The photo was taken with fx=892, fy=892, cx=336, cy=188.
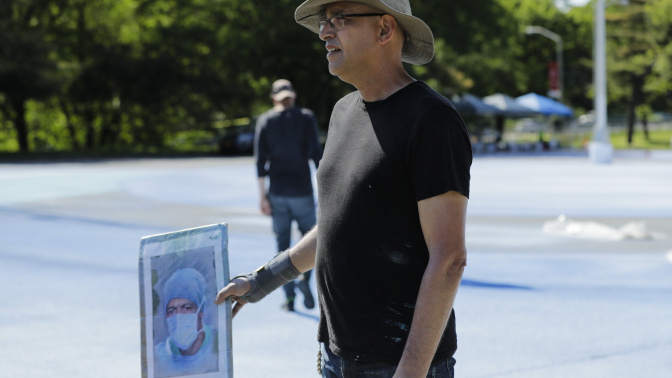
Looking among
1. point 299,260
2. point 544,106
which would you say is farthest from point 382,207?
point 544,106

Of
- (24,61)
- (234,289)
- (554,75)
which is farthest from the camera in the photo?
(554,75)

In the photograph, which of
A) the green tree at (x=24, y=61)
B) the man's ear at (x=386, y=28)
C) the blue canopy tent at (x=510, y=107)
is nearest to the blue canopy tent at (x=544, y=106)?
the blue canopy tent at (x=510, y=107)

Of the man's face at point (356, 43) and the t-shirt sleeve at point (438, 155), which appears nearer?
the t-shirt sleeve at point (438, 155)

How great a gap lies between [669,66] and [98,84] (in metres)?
31.5

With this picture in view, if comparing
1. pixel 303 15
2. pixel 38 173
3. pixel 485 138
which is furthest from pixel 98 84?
pixel 303 15

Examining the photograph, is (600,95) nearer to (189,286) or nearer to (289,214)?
(289,214)

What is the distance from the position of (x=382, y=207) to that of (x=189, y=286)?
2.35 ft

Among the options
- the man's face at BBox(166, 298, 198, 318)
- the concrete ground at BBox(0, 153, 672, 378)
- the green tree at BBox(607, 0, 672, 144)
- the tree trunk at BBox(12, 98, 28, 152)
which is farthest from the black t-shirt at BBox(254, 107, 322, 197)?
the green tree at BBox(607, 0, 672, 144)

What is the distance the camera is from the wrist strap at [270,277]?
3047mm

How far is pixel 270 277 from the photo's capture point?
3.06m

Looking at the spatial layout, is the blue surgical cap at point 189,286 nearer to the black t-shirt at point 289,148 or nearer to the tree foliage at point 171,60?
the black t-shirt at point 289,148

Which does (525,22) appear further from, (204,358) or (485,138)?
(204,358)

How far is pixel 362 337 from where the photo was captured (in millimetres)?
2549

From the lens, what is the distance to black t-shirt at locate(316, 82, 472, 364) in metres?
2.34
